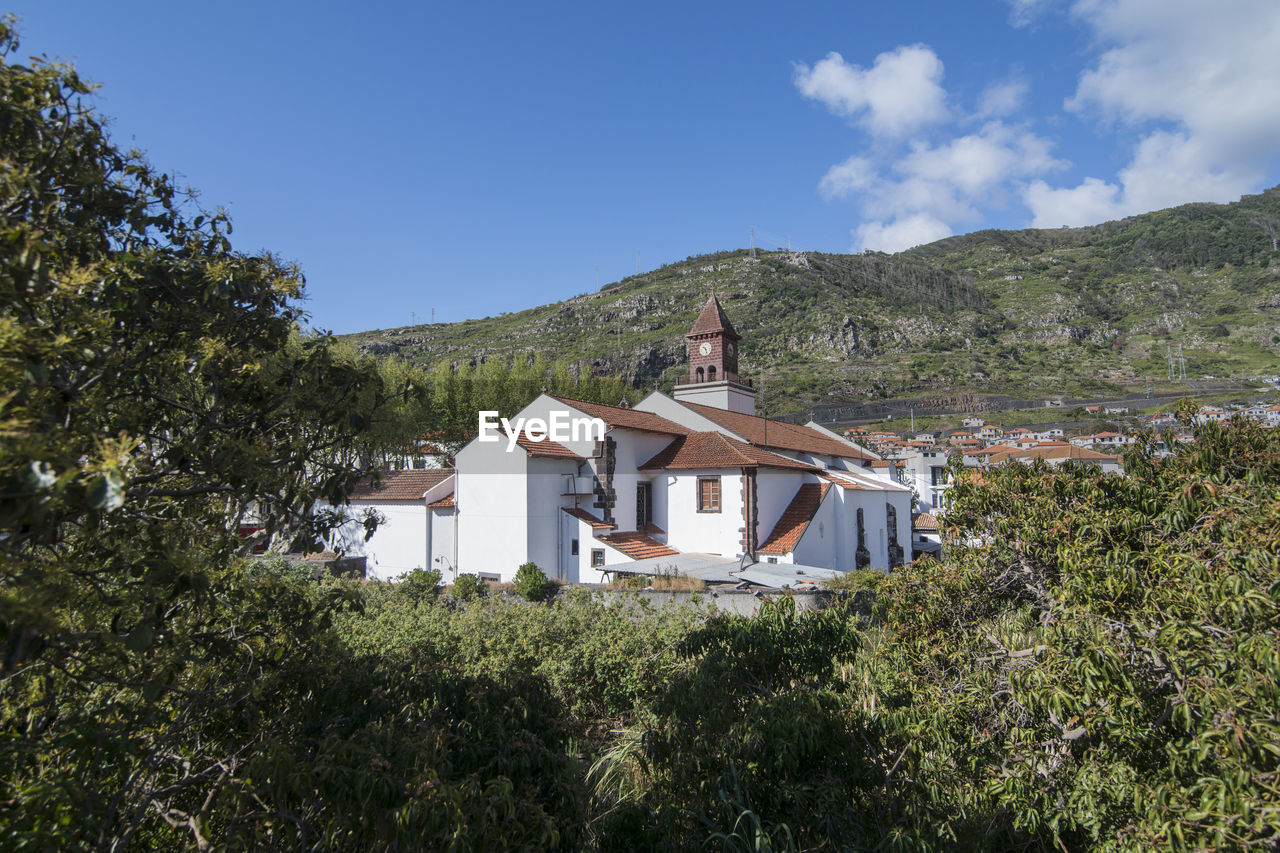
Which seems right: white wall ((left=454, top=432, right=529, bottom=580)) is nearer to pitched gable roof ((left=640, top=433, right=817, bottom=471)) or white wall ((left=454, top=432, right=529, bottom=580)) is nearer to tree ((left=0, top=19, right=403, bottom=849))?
pitched gable roof ((left=640, top=433, right=817, bottom=471))

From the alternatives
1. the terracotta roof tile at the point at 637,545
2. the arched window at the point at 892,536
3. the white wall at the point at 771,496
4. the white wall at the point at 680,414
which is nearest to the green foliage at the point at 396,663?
the terracotta roof tile at the point at 637,545

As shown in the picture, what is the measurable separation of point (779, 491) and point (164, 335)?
23578mm

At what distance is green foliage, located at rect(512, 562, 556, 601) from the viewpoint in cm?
2022

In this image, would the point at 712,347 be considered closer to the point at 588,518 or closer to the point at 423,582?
the point at 588,518

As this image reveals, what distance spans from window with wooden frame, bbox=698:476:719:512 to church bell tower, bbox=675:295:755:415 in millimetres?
10259

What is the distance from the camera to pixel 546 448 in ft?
75.4

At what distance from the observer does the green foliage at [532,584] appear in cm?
2022

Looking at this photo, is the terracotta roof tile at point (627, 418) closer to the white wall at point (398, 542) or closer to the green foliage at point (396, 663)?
the white wall at point (398, 542)

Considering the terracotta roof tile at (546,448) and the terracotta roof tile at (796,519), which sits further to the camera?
the terracotta roof tile at (796,519)

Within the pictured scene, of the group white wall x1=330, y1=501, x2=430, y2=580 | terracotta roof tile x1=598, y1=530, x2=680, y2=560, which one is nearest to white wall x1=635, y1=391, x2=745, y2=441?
terracotta roof tile x1=598, y1=530, x2=680, y2=560

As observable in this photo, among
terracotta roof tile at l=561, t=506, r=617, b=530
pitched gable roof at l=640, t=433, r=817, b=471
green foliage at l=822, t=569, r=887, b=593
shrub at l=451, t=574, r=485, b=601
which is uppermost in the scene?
pitched gable roof at l=640, t=433, r=817, b=471

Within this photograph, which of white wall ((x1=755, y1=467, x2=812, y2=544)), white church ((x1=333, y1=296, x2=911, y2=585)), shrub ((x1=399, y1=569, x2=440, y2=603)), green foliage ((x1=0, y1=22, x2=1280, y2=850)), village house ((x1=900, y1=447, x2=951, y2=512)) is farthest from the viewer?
village house ((x1=900, y1=447, x2=951, y2=512))

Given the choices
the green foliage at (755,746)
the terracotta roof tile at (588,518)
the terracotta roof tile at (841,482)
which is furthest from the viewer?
the terracotta roof tile at (841,482)

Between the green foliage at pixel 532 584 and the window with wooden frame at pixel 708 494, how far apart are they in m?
6.87
